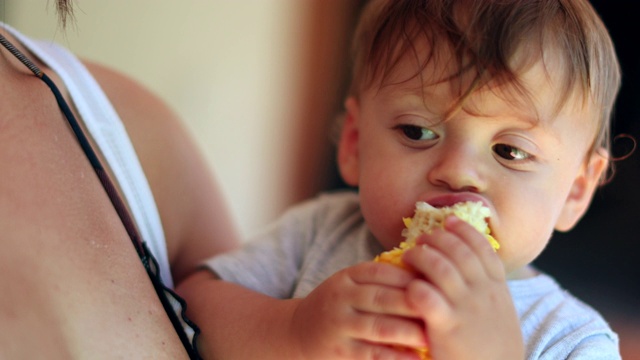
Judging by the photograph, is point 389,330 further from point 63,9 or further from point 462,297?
point 63,9

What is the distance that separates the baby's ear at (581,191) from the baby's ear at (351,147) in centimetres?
41

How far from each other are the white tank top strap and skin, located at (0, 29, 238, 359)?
1.4 inches

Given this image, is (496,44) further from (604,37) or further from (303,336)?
(303,336)

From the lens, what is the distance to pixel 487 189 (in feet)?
3.34

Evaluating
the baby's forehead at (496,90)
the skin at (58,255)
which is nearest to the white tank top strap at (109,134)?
the skin at (58,255)

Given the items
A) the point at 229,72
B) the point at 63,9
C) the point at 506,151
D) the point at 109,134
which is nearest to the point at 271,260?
the point at 109,134

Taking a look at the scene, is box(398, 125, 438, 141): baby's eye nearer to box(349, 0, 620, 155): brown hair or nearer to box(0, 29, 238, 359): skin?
box(349, 0, 620, 155): brown hair

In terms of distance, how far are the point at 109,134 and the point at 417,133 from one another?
51 centimetres

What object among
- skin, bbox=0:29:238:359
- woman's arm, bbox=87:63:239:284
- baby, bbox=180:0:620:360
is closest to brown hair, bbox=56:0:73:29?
skin, bbox=0:29:238:359

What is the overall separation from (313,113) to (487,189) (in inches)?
80.8

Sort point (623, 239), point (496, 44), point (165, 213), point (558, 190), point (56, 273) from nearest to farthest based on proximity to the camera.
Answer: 1. point (56, 273)
2. point (496, 44)
3. point (558, 190)
4. point (165, 213)
5. point (623, 239)

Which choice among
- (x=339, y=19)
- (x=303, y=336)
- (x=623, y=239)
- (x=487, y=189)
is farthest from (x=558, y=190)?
(x=339, y=19)

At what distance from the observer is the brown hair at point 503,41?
1.01 metres

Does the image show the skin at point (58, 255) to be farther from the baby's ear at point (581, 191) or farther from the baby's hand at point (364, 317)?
the baby's ear at point (581, 191)
